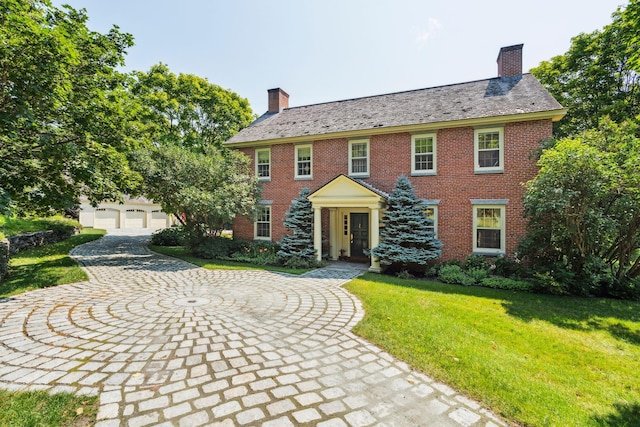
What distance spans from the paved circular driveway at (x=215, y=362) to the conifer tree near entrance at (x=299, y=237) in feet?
16.0

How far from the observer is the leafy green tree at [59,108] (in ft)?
20.0

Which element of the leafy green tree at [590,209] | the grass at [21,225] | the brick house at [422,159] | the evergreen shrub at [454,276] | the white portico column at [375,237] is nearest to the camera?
the leafy green tree at [590,209]

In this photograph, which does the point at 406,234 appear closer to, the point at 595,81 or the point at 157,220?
the point at 595,81

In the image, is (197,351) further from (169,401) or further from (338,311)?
A: (338,311)

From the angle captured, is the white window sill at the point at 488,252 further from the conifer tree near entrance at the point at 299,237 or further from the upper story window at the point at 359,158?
the conifer tree near entrance at the point at 299,237

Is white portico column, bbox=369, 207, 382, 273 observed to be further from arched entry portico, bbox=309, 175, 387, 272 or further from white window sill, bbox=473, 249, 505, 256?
white window sill, bbox=473, 249, 505, 256

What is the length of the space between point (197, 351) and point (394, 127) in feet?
36.5

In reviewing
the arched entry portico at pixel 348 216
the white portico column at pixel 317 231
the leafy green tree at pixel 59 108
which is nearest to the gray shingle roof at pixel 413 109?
the arched entry portico at pixel 348 216

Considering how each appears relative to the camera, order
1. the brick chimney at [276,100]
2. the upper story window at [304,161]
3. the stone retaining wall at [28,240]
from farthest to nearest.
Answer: the brick chimney at [276,100], the upper story window at [304,161], the stone retaining wall at [28,240]

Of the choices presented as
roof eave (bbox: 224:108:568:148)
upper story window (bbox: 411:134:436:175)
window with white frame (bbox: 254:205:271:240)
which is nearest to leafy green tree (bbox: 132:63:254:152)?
roof eave (bbox: 224:108:568:148)

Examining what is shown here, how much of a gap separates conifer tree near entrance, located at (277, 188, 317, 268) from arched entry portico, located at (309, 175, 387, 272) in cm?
29

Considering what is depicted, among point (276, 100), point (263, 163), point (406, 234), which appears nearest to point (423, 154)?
point (406, 234)

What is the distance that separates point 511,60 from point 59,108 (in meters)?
17.2

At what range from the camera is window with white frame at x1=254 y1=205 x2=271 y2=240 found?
14984 mm
